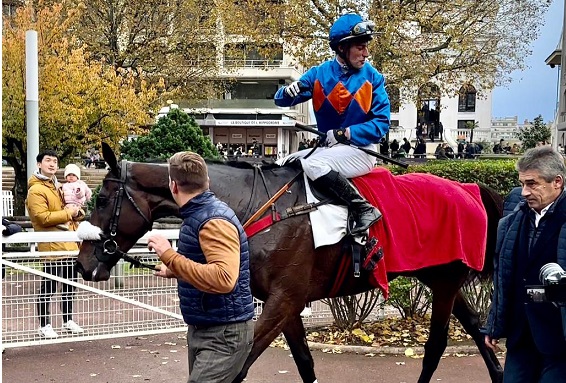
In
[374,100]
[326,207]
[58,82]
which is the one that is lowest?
[326,207]

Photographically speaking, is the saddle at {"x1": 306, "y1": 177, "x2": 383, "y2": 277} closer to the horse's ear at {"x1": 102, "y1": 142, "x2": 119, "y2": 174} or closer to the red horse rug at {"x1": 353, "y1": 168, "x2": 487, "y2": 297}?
the red horse rug at {"x1": 353, "y1": 168, "x2": 487, "y2": 297}

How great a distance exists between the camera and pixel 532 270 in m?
3.14

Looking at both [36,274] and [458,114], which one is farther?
[458,114]

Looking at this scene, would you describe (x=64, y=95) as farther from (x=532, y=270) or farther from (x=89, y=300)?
(x=532, y=270)

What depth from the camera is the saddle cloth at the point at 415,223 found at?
13.8 feet

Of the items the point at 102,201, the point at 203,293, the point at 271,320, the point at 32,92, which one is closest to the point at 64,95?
the point at 32,92

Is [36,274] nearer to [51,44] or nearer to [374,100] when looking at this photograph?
[374,100]

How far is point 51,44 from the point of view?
19.0m

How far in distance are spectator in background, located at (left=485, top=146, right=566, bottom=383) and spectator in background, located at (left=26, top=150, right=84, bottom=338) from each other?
3.99 meters

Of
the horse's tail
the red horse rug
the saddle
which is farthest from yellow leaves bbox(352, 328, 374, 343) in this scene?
the saddle

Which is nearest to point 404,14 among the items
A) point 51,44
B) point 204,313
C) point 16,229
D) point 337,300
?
point 51,44

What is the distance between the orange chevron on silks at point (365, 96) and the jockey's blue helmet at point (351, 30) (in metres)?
0.33

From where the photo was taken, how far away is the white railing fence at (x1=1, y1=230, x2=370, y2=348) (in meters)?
5.71

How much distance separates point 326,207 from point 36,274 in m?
3.01
